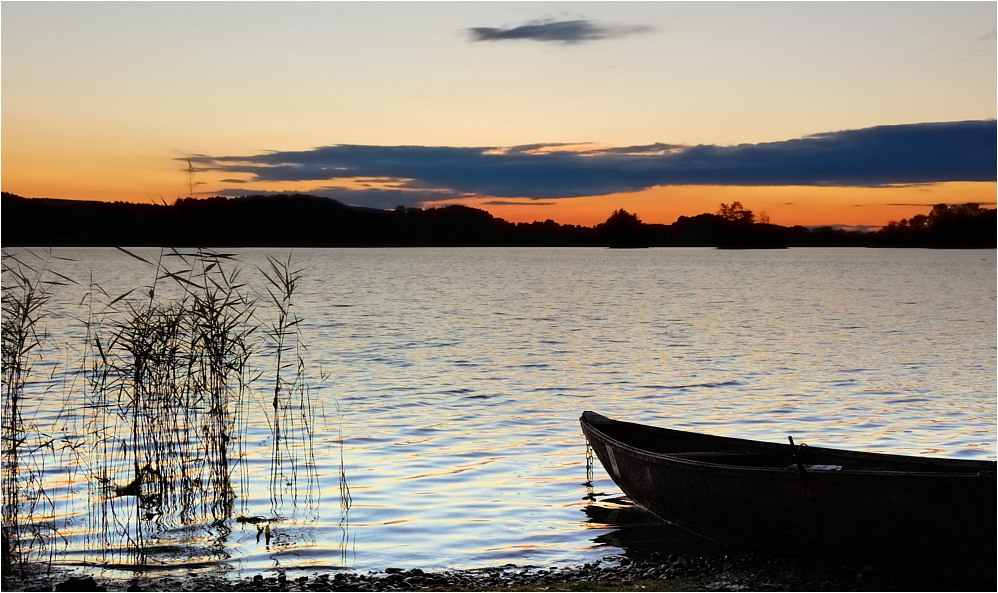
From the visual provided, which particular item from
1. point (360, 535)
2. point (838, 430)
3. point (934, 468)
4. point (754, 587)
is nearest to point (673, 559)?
point (754, 587)

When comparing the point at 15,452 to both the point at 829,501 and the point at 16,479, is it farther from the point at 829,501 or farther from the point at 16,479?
the point at 829,501

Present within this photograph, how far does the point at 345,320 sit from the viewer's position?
4781cm

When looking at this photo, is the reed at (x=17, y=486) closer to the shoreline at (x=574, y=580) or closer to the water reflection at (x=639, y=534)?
the shoreline at (x=574, y=580)

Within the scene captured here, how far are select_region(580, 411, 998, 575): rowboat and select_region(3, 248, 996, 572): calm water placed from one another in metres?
1.05

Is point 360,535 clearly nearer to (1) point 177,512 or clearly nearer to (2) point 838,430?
(1) point 177,512

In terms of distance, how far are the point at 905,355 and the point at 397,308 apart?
98.7 feet

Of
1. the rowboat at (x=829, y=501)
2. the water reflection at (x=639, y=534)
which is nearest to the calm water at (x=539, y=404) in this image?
the water reflection at (x=639, y=534)

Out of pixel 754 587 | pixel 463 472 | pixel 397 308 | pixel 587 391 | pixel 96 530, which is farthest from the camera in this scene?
pixel 397 308

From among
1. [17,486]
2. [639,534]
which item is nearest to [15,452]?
[17,486]

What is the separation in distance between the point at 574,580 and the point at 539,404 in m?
13.0

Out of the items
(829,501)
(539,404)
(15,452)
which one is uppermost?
(15,452)

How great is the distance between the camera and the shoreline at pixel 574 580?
9.64 m

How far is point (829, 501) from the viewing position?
10.2 m

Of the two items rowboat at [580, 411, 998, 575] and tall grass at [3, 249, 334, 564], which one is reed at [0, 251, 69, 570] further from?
rowboat at [580, 411, 998, 575]
